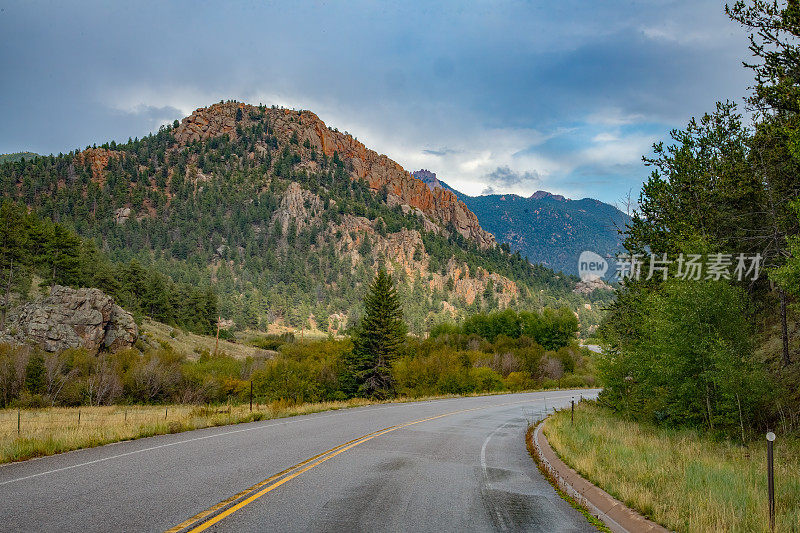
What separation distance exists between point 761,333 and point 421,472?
20.7 meters

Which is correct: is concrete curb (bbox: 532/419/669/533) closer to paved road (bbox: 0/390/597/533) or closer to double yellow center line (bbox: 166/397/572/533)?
paved road (bbox: 0/390/597/533)

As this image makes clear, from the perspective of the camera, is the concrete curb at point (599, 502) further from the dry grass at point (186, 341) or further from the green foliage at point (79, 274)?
the green foliage at point (79, 274)

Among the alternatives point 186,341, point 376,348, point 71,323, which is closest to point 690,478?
point 376,348

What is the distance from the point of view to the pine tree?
49.7 m

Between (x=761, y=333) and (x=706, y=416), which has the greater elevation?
(x=761, y=333)

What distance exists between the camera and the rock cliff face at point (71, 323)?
52.9m

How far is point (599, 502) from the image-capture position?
7.83m

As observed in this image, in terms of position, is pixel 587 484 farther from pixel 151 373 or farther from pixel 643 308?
pixel 151 373

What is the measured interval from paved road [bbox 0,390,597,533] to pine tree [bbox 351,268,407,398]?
3577cm

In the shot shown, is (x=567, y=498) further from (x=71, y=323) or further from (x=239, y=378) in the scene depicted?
(x=71, y=323)

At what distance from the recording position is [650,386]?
2062 cm

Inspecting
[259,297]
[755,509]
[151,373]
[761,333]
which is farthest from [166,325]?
[755,509]

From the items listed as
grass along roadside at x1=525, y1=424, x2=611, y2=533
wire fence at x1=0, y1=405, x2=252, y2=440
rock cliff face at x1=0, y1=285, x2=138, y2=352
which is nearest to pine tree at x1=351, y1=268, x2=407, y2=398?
wire fence at x1=0, y1=405, x2=252, y2=440

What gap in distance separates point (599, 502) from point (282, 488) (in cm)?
500
